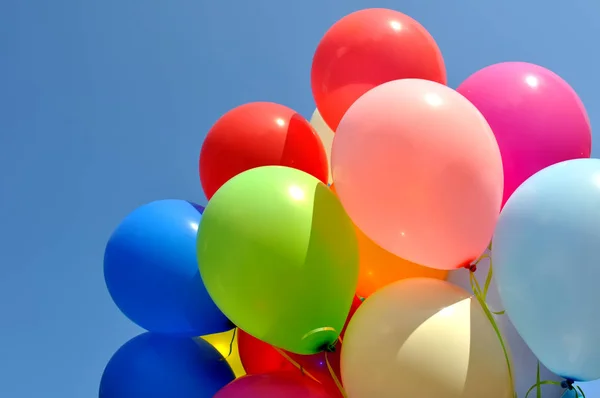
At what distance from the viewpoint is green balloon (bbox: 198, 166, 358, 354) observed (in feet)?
6.14

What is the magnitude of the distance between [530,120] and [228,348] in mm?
1523

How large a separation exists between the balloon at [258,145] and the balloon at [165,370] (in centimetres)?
64

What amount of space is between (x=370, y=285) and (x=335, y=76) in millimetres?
797

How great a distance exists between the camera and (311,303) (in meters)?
1.88

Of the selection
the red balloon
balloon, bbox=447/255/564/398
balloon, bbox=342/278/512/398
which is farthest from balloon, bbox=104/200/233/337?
balloon, bbox=447/255/564/398

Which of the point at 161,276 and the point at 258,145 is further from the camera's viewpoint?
the point at 258,145

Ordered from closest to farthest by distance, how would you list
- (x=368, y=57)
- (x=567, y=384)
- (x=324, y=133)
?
(x=567, y=384) < (x=368, y=57) < (x=324, y=133)

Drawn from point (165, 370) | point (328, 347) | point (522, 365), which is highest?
point (328, 347)

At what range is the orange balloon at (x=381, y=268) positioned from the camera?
2.21 metres

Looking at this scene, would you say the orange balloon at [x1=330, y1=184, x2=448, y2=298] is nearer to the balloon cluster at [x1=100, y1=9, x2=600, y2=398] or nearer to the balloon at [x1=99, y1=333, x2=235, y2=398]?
the balloon cluster at [x1=100, y1=9, x2=600, y2=398]

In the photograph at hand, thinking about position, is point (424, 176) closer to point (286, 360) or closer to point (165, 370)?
point (286, 360)

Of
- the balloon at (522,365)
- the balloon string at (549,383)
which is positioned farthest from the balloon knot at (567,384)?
the balloon at (522,365)

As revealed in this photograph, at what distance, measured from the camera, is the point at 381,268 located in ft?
7.38

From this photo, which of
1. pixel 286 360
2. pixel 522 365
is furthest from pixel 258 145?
pixel 522 365
